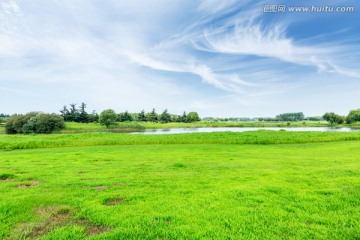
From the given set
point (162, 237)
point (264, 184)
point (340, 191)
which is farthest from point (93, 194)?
point (340, 191)

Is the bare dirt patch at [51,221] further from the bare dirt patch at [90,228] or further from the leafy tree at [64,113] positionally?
the leafy tree at [64,113]

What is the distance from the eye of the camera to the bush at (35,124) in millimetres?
65650

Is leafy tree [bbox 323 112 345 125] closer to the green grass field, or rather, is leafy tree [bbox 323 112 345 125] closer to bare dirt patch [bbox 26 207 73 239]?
the green grass field

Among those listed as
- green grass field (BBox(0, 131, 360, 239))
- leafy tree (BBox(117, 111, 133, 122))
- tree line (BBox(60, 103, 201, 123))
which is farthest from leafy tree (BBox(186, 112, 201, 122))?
green grass field (BBox(0, 131, 360, 239))

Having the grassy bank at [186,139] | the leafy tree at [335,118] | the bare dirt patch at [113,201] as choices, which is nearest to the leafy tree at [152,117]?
the grassy bank at [186,139]

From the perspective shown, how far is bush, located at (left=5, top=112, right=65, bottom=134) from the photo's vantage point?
215ft

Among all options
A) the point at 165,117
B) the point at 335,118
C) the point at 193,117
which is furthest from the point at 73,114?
the point at 335,118

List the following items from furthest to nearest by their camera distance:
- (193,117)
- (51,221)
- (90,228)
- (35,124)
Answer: (193,117)
(35,124)
(51,221)
(90,228)

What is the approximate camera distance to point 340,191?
22.7 feet

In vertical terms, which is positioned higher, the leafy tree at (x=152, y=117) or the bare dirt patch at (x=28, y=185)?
the leafy tree at (x=152, y=117)

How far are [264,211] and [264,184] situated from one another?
261 cm

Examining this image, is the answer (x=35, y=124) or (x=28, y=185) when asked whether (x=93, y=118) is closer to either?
(x=35, y=124)

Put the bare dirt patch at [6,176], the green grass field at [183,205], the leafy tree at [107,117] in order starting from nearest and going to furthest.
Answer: the green grass field at [183,205]
the bare dirt patch at [6,176]
the leafy tree at [107,117]

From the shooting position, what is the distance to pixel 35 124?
65812 millimetres
